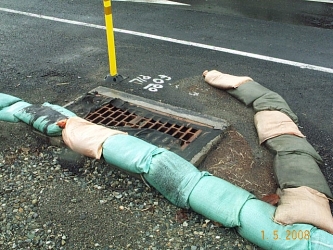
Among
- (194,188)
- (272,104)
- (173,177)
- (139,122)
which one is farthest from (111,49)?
(194,188)

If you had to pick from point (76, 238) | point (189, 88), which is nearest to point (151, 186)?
point (76, 238)

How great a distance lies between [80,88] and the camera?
4840mm

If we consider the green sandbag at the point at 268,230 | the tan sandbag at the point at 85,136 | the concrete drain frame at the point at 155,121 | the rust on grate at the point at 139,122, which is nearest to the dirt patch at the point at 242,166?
the concrete drain frame at the point at 155,121

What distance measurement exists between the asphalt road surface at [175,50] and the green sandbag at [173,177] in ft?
4.19

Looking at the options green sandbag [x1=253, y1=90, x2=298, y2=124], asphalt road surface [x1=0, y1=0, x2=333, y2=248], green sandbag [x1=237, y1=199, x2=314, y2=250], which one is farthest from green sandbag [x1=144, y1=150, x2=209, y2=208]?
green sandbag [x1=253, y1=90, x2=298, y2=124]

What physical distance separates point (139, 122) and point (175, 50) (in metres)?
2.47

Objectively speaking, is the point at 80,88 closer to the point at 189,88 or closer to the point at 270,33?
the point at 189,88

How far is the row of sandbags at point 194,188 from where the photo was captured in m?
2.49

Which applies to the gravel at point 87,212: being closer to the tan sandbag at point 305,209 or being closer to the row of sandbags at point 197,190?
the row of sandbags at point 197,190

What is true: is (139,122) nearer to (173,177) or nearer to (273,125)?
(173,177)

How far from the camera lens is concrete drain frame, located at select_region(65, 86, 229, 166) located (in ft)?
11.5

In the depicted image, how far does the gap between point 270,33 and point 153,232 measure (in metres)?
5.01

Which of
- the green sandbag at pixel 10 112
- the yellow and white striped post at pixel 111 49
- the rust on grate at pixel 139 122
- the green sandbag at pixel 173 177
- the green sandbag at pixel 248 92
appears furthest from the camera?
the yellow and white striped post at pixel 111 49
